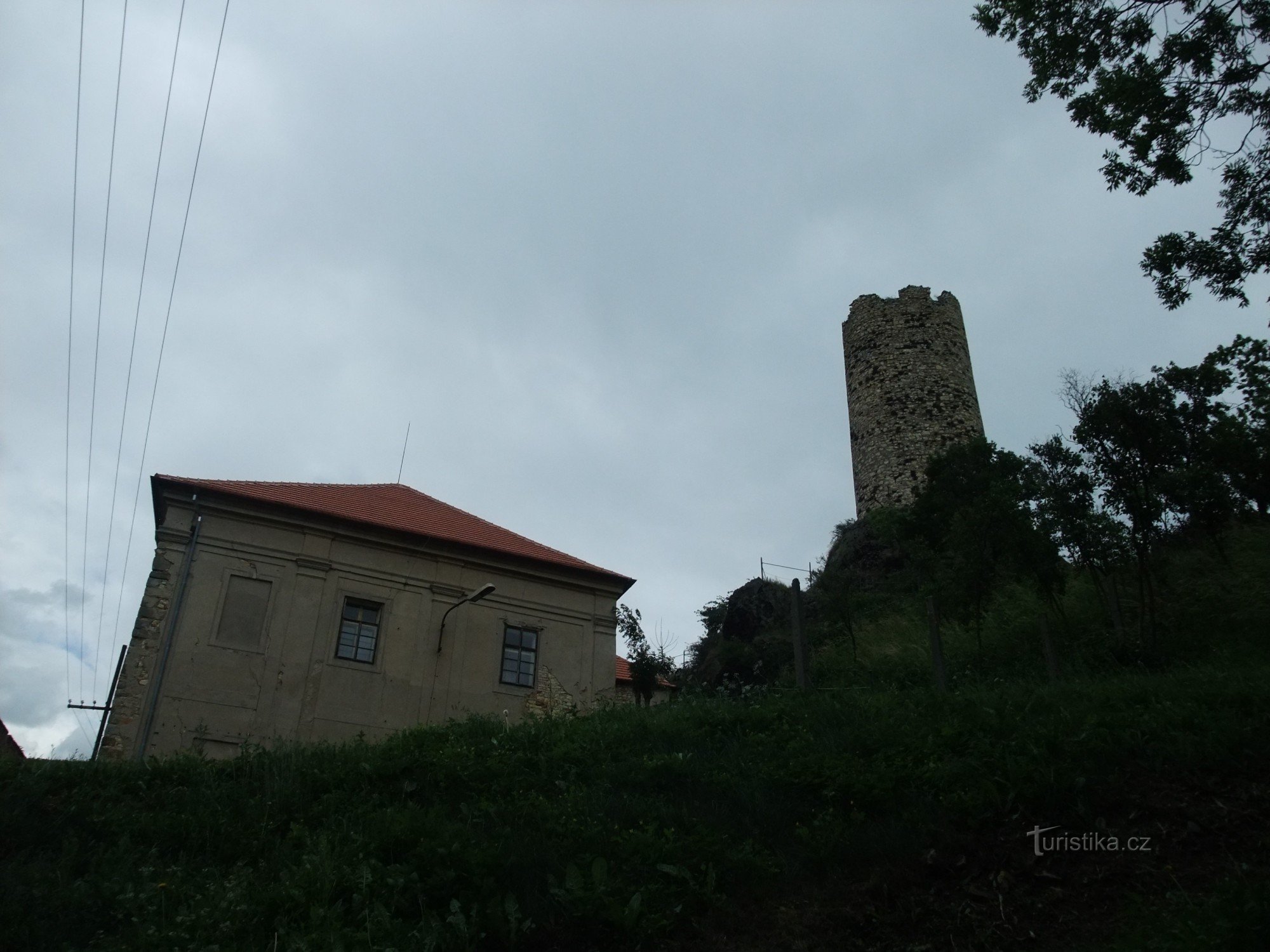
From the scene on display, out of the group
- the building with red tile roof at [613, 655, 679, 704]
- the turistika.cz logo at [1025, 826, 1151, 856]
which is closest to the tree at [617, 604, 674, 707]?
the building with red tile roof at [613, 655, 679, 704]

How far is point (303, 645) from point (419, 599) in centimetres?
224

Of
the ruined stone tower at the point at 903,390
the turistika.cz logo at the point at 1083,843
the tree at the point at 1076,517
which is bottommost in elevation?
the turistika.cz logo at the point at 1083,843

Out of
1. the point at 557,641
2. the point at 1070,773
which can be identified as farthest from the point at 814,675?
the point at 1070,773

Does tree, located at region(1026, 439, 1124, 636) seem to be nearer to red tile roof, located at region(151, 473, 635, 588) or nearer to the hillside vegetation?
the hillside vegetation

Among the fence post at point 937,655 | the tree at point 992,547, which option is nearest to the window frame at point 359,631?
the fence post at point 937,655

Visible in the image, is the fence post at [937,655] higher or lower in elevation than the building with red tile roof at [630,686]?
lower

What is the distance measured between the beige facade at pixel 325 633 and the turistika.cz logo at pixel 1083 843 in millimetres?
9513

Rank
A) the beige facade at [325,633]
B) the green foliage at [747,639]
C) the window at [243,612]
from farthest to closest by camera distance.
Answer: the green foliage at [747,639]
the window at [243,612]
the beige facade at [325,633]

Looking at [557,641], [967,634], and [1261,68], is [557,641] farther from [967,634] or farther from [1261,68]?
[1261,68]

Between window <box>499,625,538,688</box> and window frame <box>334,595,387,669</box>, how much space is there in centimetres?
230

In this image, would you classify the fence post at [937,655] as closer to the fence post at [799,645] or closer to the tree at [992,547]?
the fence post at [799,645]

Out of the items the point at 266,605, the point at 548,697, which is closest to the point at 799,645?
the point at 548,697

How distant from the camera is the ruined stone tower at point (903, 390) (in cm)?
3003

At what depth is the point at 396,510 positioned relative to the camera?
2002 centimetres
